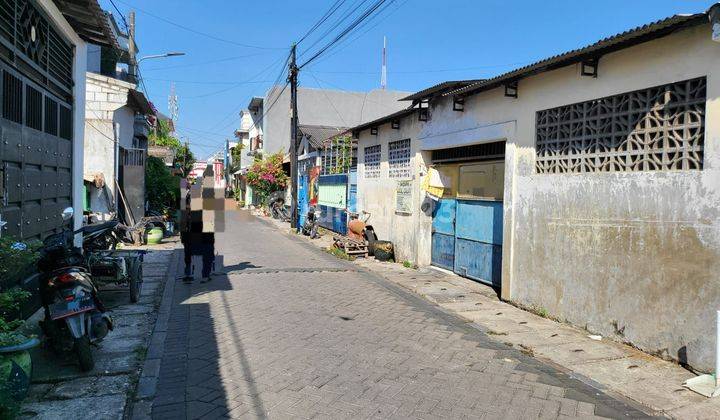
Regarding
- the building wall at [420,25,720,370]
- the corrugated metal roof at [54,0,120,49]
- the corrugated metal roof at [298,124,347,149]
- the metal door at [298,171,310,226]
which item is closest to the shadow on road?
the building wall at [420,25,720,370]

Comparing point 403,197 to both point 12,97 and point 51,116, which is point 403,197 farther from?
point 12,97

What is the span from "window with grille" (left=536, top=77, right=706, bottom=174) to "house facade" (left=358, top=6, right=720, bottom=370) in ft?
0.05

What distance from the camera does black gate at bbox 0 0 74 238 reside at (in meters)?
5.79

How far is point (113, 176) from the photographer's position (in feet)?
50.7

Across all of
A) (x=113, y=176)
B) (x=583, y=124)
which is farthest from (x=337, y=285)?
(x=113, y=176)

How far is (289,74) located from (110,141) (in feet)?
25.9

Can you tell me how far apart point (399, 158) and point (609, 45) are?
7.13 meters

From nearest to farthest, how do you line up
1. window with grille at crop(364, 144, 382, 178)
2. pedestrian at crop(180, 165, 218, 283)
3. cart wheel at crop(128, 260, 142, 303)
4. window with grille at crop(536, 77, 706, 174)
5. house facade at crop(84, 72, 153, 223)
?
window with grille at crop(536, 77, 706, 174)
cart wheel at crop(128, 260, 142, 303)
pedestrian at crop(180, 165, 218, 283)
window with grille at crop(364, 144, 382, 178)
house facade at crop(84, 72, 153, 223)

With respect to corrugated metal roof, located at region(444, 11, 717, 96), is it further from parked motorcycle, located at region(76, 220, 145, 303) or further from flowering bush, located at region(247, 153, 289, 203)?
flowering bush, located at region(247, 153, 289, 203)

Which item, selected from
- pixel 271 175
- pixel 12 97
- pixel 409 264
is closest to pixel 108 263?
pixel 12 97

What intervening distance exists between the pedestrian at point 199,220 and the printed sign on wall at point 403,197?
15.3 feet

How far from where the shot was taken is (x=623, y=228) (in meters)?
6.18

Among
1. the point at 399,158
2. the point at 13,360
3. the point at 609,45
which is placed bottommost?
the point at 13,360

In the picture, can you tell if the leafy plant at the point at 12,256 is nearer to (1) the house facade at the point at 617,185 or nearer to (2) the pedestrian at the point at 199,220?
(2) the pedestrian at the point at 199,220
